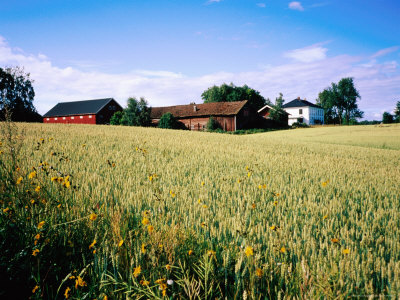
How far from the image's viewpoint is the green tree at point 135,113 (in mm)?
43812

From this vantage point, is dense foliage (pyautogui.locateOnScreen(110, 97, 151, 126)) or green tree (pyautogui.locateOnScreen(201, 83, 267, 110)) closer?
dense foliage (pyautogui.locateOnScreen(110, 97, 151, 126))

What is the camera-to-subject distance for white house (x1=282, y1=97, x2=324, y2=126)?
89.9m

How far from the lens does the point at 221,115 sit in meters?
46.5

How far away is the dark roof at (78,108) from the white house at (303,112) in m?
70.3

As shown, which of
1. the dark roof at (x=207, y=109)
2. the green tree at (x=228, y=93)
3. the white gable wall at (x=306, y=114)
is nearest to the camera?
the dark roof at (x=207, y=109)

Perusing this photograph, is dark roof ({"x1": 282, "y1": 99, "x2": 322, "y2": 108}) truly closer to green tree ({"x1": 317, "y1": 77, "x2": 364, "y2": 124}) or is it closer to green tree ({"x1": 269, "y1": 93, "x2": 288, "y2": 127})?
green tree ({"x1": 317, "y1": 77, "x2": 364, "y2": 124})

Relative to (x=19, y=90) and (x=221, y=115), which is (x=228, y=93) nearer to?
(x=221, y=115)

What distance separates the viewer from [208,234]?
212 cm

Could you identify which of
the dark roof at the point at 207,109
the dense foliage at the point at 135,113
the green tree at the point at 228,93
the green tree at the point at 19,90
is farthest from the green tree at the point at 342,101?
the green tree at the point at 19,90

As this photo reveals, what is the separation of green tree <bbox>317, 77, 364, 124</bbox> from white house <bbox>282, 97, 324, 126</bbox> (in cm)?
1265

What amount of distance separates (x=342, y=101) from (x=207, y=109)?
82.7 metres

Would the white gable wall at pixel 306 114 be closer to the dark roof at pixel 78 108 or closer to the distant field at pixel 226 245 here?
the dark roof at pixel 78 108

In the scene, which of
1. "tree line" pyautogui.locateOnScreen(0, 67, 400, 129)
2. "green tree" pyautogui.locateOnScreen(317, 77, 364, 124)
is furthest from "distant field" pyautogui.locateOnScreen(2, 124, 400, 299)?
"green tree" pyautogui.locateOnScreen(317, 77, 364, 124)

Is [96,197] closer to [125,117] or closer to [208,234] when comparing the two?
A: [208,234]
